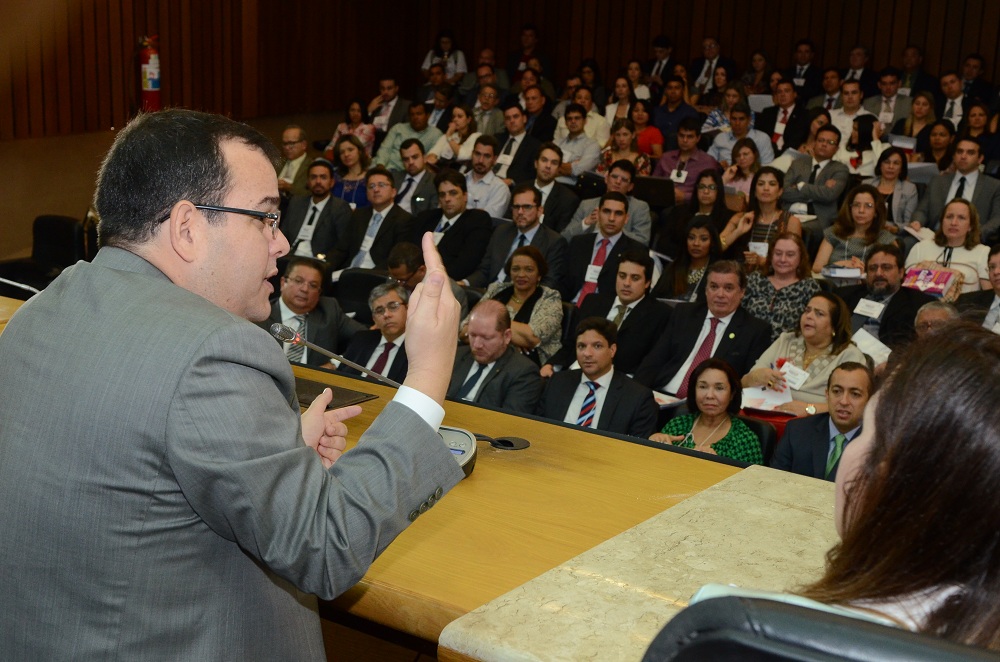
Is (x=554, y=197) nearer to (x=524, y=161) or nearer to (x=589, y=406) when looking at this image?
(x=524, y=161)

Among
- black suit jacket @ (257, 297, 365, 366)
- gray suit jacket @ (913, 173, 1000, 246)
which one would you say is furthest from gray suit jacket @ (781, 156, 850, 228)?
black suit jacket @ (257, 297, 365, 366)

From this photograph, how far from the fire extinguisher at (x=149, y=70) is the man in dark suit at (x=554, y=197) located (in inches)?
143

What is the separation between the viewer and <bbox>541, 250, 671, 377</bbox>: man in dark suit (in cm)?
545

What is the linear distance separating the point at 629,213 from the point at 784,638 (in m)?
6.57

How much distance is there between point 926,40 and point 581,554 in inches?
430

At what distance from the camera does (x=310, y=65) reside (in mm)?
11250

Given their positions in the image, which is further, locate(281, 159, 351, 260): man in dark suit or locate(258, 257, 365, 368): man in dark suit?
locate(281, 159, 351, 260): man in dark suit

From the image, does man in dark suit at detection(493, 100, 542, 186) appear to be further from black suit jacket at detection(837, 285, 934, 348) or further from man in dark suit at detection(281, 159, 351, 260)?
black suit jacket at detection(837, 285, 934, 348)

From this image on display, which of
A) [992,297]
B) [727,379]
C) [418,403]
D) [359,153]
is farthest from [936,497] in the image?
[359,153]

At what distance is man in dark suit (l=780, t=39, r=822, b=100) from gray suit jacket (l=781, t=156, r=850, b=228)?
3137 mm

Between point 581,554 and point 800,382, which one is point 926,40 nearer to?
point 800,382

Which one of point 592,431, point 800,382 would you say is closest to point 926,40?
point 800,382

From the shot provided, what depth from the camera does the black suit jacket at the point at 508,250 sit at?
21.8ft

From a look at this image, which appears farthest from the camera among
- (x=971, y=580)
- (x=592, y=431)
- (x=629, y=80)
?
(x=629, y=80)
